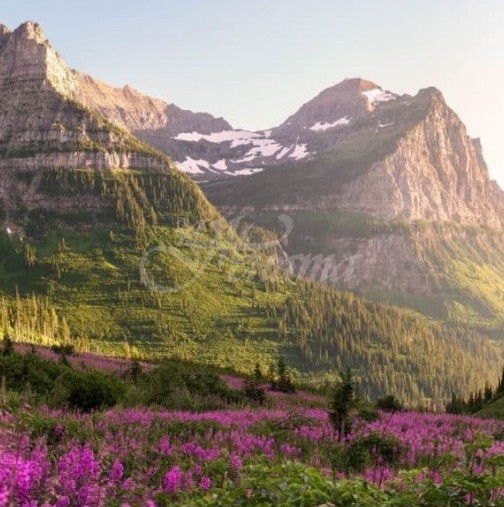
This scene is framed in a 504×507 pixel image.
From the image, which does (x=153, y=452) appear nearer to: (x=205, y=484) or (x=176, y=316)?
(x=205, y=484)

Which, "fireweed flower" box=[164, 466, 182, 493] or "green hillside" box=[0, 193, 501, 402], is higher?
"fireweed flower" box=[164, 466, 182, 493]

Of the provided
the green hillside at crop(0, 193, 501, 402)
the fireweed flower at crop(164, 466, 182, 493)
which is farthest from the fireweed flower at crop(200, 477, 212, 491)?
the green hillside at crop(0, 193, 501, 402)

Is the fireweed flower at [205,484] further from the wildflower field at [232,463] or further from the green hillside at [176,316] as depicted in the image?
the green hillside at [176,316]

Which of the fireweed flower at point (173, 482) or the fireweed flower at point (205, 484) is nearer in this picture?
the fireweed flower at point (173, 482)

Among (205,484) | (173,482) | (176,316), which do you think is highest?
(173,482)

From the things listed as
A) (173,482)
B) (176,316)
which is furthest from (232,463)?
(176,316)

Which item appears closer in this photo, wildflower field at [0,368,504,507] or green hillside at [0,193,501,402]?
wildflower field at [0,368,504,507]

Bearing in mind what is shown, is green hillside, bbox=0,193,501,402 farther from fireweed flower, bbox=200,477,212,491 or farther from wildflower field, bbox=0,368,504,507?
fireweed flower, bbox=200,477,212,491

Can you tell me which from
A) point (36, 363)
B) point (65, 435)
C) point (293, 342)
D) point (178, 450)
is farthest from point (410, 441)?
point (293, 342)

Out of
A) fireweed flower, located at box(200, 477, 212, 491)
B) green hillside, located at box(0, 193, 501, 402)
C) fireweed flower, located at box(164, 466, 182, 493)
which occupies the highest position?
fireweed flower, located at box(164, 466, 182, 493)

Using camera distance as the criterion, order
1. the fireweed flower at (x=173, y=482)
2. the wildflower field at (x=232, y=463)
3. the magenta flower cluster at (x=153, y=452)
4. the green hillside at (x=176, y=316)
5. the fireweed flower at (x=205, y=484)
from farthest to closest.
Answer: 1. the green hillside at (x=176, y=316)
2. the fireweed flower at (x=205, y=484)
3. the fireweed flower at (x=173, y=482)
4. the magenta flower cluster at (x=153, y=452)
5. the wildflower field at (x=232, y=463)

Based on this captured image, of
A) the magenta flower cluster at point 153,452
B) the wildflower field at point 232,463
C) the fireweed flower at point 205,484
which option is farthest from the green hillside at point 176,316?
the fireweed flower at point 205,484

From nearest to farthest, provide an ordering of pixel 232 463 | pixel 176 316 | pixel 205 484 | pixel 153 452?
1. pixel 205 484
2. pixel 232 463
3. pixel 153 452
4. pixel 176 316

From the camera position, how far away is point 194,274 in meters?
198
